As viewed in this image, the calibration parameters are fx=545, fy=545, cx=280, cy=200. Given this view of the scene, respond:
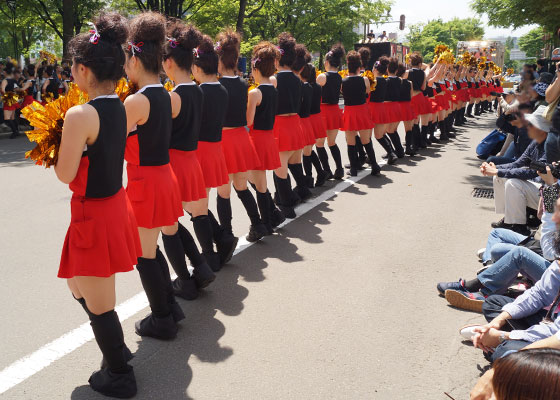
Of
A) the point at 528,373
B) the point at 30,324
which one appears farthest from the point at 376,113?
the point at 528,373

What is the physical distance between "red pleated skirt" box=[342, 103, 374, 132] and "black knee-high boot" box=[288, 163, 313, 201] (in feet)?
6.27

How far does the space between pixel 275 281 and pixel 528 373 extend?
344 centimetres

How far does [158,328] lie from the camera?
3.76 metres

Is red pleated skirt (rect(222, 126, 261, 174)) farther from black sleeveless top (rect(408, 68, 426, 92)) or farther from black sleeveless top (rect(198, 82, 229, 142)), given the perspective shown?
black sleeveless top (rect(408, 68, 426, 92))

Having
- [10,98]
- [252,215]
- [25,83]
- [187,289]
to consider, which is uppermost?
[25,83]

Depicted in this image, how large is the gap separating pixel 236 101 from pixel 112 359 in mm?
3081

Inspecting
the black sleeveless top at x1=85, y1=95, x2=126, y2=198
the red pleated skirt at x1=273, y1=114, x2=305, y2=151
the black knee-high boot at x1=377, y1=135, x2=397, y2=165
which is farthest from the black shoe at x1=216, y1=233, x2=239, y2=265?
the black knee-high boot at x1=377, y1=135, x2=397, y2=165

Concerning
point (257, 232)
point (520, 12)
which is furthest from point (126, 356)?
point (520, 12)

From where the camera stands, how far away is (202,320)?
4105 mm

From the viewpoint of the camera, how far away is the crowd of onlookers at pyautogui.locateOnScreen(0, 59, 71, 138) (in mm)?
14172

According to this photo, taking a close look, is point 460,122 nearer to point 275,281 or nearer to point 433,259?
point 433,259

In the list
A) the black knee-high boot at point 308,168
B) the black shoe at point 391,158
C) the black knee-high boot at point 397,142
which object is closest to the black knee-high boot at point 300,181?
the black knee-high boot at point 308,168

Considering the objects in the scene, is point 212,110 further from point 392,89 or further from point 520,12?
point 520,12

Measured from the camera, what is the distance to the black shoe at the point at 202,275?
14.5ft
